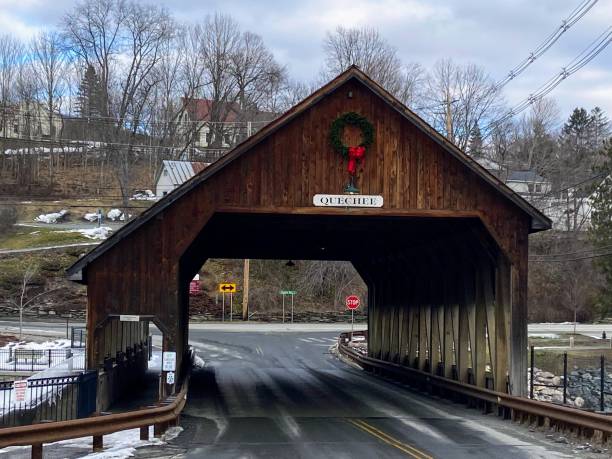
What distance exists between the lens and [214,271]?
69.8m

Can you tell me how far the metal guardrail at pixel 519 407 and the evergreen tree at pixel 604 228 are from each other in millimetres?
22965

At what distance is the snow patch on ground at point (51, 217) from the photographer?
7750cm

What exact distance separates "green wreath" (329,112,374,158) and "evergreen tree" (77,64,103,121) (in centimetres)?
6247

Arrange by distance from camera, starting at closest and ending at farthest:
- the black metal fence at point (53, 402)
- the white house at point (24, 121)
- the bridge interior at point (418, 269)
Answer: the black metal fence at point (53, 402) → the bridge interior at point (418, 269) → the white house at point (24, 121)

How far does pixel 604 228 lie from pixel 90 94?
52.6 metres

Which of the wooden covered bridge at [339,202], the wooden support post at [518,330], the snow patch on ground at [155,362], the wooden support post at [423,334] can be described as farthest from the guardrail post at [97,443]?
the snow patch on ground at [155,362]

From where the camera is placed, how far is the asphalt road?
555 inches

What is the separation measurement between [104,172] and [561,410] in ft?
264

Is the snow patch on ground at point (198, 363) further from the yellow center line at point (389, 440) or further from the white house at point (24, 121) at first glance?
the white house at point (24, 121)

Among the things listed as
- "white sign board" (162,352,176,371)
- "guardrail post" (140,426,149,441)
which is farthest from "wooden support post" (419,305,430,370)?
"guardrail post" (140,426,149,441)

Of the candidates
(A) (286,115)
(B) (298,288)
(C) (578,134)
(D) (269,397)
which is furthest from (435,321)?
(C) (578,134)

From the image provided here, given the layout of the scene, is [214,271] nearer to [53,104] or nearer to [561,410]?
[53,104]

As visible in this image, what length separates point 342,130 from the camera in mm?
19953

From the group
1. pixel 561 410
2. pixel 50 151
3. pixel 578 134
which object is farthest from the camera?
pixel 578 134
